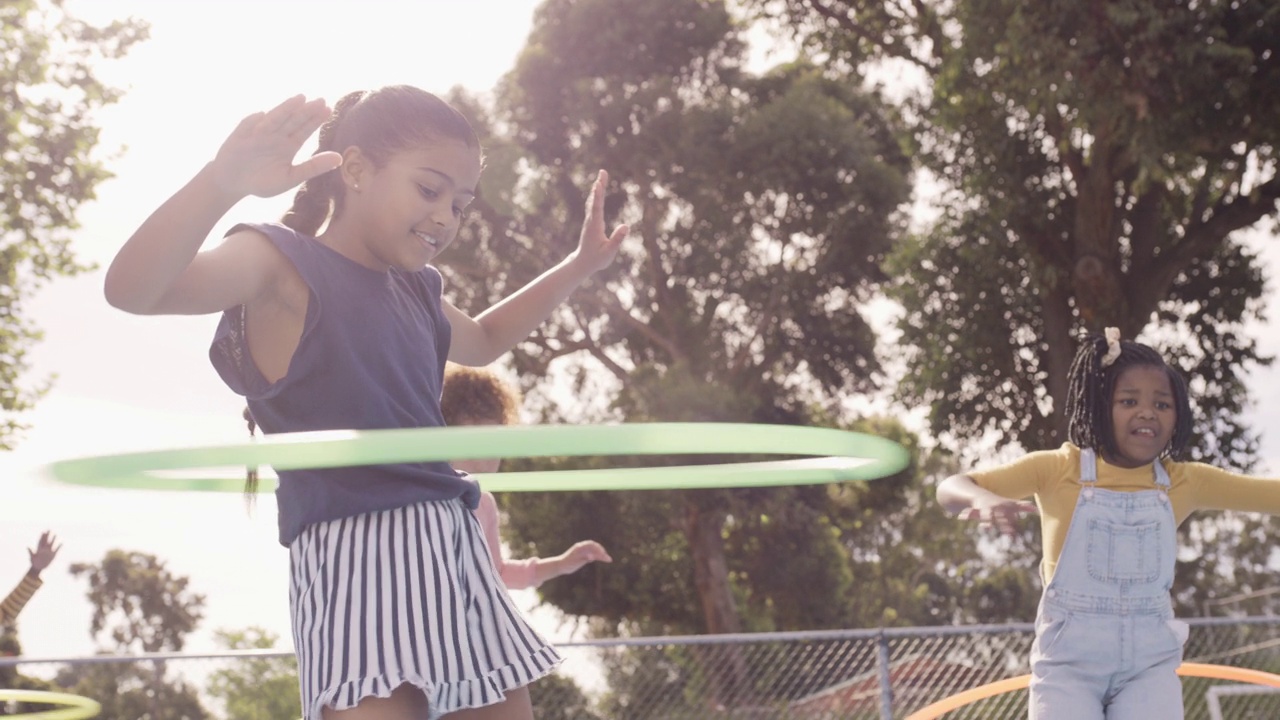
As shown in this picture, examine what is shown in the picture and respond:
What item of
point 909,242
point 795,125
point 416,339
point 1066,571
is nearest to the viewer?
point 416,339

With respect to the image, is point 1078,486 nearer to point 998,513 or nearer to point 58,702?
point 998,513

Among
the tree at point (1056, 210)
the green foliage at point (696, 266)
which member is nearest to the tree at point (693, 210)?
the green foliage at point (696, 266)

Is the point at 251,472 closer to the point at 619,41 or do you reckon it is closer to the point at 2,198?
the point at 2,198

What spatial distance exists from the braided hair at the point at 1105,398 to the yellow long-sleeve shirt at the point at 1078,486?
55mm

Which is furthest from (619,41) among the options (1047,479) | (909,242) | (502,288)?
(1047,479)

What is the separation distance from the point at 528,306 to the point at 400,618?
95 centimetres

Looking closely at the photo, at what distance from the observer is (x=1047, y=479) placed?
3768mm

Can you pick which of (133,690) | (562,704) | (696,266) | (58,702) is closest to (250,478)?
(58,702)

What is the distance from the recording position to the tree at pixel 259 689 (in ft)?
26.0

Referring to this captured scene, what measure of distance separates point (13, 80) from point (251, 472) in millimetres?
14451

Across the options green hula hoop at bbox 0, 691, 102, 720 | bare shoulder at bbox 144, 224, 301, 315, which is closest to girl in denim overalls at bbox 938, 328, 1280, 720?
bare shoulder at bbox 144, 224, 301, 315

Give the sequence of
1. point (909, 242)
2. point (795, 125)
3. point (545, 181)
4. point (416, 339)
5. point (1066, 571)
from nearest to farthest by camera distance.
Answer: point (416, 339) → point (1066, 571) → point (909, 242) → point (795, 125) → point (545, 181)

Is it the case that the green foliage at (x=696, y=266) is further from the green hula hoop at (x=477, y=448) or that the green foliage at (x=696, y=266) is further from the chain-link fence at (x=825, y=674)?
the green hula hoop at (x=477, y=448)

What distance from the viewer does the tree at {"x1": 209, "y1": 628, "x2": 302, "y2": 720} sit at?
26.0ft
